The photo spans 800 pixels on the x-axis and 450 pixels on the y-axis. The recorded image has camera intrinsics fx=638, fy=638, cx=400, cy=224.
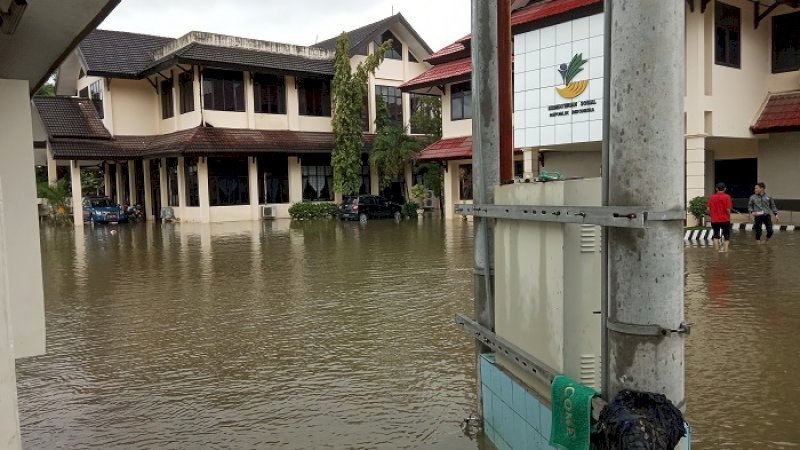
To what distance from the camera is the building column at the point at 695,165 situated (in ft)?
60.3

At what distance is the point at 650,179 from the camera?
8.38 ft

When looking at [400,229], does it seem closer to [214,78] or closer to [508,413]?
[214,78]

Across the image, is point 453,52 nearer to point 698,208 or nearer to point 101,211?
point 698,208

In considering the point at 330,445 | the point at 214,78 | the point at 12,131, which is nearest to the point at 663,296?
the point at 330,445

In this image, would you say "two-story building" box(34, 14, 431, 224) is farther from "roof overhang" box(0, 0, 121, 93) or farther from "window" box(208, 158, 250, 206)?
"roof overhang" box(0, 0, 121, 93)

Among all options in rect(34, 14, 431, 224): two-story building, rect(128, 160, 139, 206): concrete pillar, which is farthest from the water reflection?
rect(128, 160, 139, 206): concrete pillar

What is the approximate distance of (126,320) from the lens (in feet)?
29.1

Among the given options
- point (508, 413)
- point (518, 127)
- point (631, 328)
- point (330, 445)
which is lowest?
point (330, 445)

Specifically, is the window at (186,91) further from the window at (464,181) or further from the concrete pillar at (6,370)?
the concrete pillar at (6,370)

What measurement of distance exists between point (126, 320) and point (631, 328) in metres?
7.91

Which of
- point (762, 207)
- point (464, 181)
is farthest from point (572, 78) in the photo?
point (464, 181)

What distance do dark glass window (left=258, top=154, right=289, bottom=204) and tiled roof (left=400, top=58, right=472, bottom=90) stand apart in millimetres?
8722

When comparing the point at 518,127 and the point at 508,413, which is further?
the point at 518,127

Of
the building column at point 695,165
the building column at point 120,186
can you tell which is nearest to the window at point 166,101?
the building column at point 120,186
